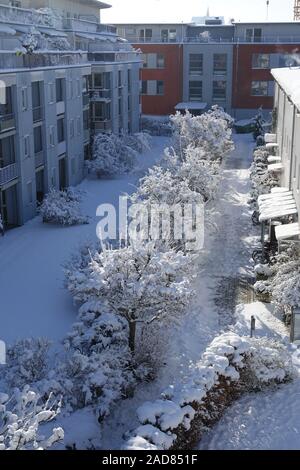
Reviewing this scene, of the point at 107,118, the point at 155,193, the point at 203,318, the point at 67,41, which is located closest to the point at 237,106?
the point at 107,118

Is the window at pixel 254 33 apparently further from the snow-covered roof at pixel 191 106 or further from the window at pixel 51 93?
the window at pixel 51 93

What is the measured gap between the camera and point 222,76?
67.1 meters

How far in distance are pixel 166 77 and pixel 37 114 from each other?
3764 cm

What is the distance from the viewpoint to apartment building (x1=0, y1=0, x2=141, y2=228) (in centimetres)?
3003

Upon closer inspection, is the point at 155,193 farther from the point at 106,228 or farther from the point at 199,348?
the point at 199,348

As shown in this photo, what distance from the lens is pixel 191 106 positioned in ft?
215

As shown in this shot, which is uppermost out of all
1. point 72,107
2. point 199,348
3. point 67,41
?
point 67,41

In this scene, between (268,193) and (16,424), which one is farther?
(268,193)

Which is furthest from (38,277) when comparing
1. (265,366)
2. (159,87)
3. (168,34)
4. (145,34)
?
(145,34)

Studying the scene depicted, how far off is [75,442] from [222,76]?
58854mm

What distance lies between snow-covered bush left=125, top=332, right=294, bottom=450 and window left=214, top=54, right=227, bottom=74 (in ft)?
178

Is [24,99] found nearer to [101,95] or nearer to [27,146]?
[27,146]

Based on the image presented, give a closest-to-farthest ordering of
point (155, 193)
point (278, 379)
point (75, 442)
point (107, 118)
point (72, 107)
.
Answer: point (75, 442) → point (278, 379) → point (155, 193) → point (72, 107) → point (107, 118)

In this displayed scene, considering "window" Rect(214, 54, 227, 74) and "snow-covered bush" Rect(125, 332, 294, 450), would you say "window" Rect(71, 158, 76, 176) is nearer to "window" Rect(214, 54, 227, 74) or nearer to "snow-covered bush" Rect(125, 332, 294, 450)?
"snow-covered bush" Rect(125, 332, 294, 450)
